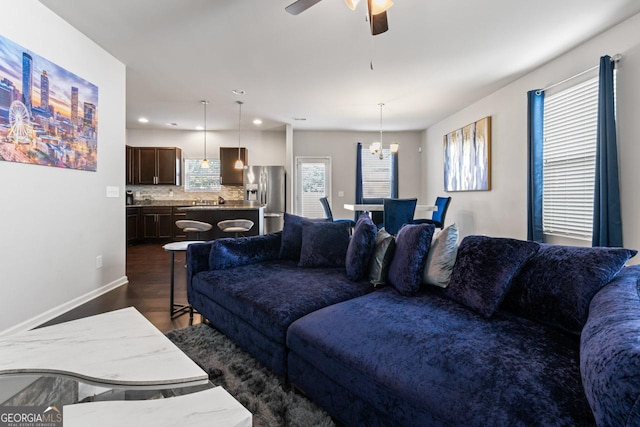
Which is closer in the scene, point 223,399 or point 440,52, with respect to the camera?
point 223,399

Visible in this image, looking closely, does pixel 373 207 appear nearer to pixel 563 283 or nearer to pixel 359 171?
pixel 359 171

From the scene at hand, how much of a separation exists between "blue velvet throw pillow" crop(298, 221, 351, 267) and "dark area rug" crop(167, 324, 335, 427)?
0.90m

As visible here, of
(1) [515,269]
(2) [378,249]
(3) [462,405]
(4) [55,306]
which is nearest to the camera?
(3) [462,405]

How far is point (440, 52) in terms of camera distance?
3.31 m

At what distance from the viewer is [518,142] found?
4.07 metres

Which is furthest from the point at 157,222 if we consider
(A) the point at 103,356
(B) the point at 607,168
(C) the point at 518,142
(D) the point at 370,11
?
(B) the point at 607,168

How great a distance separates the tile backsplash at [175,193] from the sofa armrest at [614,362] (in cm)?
695

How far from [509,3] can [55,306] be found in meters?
4.79

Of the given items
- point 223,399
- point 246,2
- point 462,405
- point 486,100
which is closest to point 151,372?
point 223,399

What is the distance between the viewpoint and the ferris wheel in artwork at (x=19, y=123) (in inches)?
89.4

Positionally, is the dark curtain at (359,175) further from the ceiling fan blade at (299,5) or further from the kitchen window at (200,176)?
the ceiling fan blade at (299,5)

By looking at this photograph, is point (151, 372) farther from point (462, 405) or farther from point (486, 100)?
point (486, 100)

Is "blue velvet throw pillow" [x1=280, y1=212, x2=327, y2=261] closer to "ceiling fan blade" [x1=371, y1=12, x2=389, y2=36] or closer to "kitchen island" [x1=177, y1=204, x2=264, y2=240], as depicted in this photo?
"ceiling fan blade" [x1=371, y1=12, x2=389, y2=36]

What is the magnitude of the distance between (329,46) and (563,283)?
119 inches
